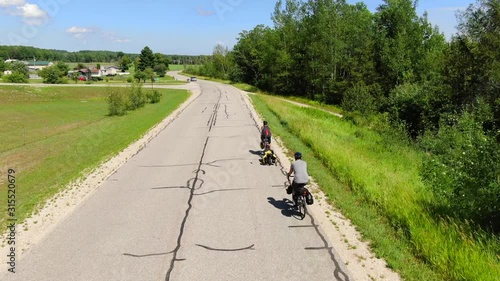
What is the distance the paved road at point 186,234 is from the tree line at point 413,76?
161 inches

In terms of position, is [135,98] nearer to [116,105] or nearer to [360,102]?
[116,105]

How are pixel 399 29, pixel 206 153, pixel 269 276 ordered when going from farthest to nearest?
1. pixel 399 29
2. pixel 206 153
3. pixel 269 276

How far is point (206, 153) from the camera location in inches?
642

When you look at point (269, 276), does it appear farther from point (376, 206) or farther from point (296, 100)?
point (296, 100)

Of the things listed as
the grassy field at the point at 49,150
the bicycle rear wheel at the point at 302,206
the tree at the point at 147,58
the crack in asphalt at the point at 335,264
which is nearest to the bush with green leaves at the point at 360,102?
the grassy field at the point at 49,150

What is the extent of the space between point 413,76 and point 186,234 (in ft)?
142

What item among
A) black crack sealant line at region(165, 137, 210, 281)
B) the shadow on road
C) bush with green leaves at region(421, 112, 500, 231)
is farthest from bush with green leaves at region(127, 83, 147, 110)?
bush with green leaves at region(421, 112, 500, 231)

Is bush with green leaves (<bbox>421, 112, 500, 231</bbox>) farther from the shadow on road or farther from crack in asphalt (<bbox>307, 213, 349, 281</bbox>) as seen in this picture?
the shadow on road

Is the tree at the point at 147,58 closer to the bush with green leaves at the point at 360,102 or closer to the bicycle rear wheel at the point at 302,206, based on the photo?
the bush with green leaves at the point at 360,102

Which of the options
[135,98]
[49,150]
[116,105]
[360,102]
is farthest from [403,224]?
[135,98]

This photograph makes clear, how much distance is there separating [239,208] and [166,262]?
122 inches

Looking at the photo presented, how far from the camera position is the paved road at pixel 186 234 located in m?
6.61

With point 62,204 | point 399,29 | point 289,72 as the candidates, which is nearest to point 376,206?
point 62,204

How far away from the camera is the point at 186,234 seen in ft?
26.6
